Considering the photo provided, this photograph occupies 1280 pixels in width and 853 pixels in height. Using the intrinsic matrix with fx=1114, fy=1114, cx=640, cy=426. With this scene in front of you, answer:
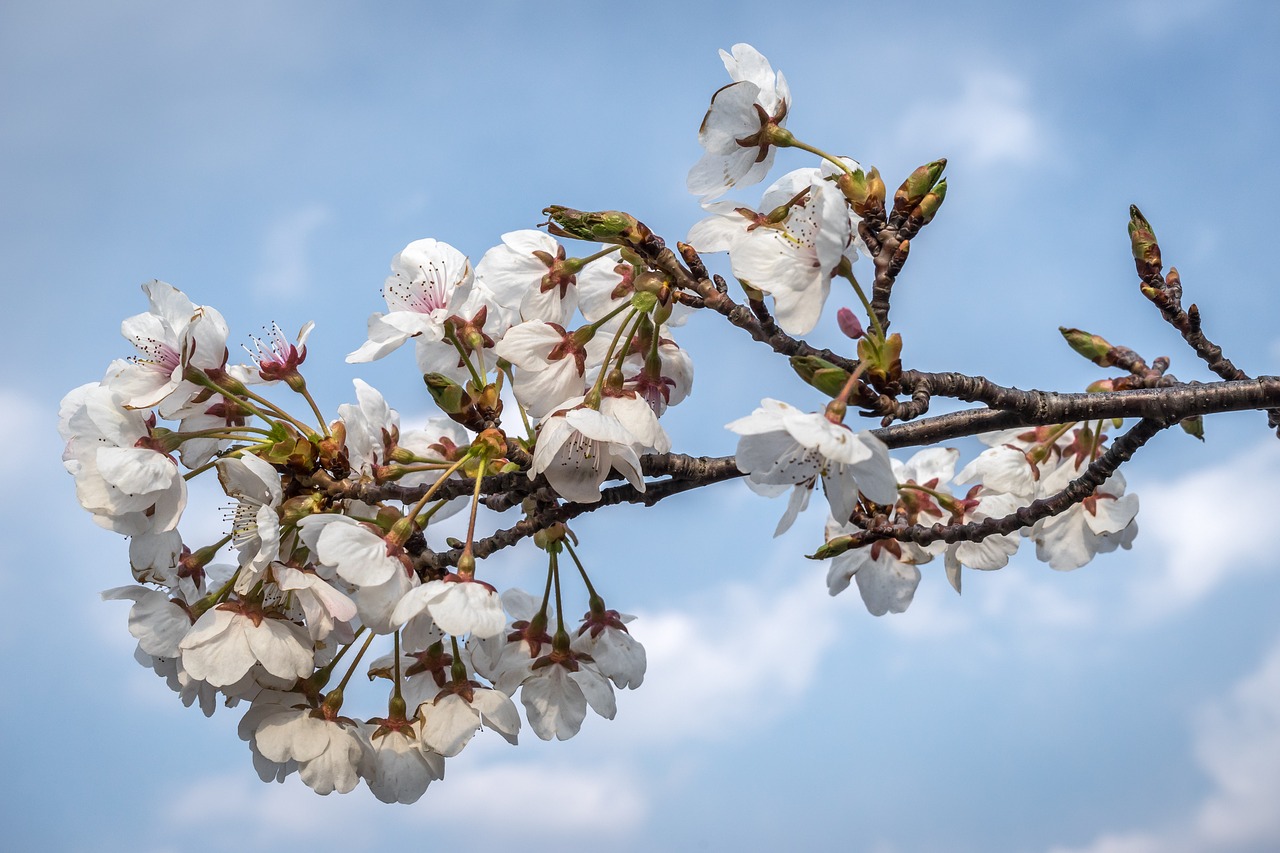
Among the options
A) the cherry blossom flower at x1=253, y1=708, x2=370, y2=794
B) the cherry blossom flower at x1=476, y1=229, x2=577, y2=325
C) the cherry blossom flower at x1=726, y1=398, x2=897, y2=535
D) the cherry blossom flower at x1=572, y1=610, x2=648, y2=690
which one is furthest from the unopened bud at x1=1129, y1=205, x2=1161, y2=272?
the cherry blossom flower at x1=253, y1=708, x2=370, y2=794

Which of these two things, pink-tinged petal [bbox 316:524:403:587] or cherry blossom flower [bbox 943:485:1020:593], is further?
cherry blossom flower [bbox 943:485:1020:593]

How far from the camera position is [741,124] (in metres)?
2.13

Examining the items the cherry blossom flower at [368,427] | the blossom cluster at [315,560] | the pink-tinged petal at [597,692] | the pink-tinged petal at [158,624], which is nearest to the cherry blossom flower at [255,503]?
the blossom cluster at [315,560]

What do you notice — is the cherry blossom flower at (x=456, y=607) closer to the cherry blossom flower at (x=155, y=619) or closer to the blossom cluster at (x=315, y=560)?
the blossom cluster at (x=315, y=560)

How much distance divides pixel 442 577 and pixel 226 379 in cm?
58

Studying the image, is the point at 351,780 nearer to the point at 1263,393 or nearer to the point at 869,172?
the point at 869,172

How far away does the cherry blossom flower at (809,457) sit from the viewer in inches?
66.6

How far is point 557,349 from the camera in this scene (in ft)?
7.04

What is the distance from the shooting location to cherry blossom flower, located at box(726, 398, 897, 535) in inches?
66.6

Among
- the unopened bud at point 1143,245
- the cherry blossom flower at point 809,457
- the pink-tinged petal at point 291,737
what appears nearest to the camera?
the cherry blossom flower at point 809,457

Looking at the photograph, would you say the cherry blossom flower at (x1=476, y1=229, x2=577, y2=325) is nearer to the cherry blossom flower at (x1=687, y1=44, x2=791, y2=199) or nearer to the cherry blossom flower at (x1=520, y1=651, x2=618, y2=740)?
the cherry blossom flower at (x1=687, y1=44, x2=791, y2=199)

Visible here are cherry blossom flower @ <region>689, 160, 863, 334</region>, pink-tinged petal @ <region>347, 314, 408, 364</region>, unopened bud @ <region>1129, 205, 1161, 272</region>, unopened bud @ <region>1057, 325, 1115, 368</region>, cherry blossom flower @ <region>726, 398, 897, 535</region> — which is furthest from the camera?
unopened bud @ <region>1129, 205, 1161, 272</region>

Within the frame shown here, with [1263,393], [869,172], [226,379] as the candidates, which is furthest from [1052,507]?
[226,379]

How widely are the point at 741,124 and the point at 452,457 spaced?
3.04ft
